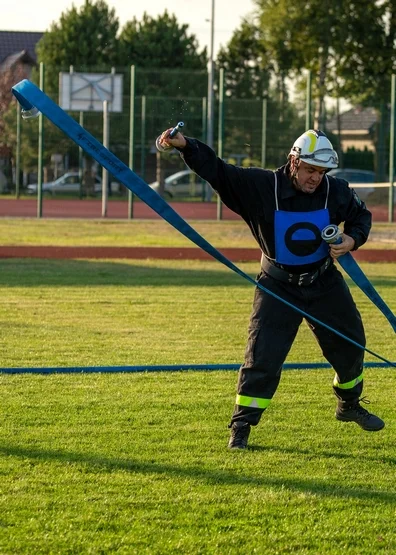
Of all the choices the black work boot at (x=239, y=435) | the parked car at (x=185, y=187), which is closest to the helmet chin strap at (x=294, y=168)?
the black work boot at (x=239, y=435)

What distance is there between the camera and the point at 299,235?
6.45m

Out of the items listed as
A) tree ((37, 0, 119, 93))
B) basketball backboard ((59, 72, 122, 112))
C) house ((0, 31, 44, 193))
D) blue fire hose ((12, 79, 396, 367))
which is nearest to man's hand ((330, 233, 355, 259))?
blue fire hose ((12, 79, 396, 367))

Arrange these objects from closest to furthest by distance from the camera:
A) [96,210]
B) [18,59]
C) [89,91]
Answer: [89,91], [96,210], [18,59]

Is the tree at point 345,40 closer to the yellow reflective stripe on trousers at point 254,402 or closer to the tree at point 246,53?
the tree at point 246,53

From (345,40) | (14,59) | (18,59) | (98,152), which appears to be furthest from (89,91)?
(14,59)

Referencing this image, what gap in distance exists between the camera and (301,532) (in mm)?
5039

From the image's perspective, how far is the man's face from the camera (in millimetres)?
6336

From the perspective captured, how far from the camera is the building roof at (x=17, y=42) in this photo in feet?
259

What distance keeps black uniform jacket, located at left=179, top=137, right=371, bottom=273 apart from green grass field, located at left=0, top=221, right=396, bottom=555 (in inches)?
47.2

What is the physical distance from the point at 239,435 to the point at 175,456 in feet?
1.39

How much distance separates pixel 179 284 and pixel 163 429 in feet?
29.2

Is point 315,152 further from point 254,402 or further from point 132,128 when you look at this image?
point 132,128

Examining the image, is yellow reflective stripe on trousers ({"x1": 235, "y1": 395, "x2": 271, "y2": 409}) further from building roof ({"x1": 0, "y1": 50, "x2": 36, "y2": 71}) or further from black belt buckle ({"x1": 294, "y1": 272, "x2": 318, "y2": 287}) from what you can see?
building roof ({"x1": 0, "y1": 50, "x2": 36, "y2": 71})

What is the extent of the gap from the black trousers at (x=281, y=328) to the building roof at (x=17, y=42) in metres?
73.8
